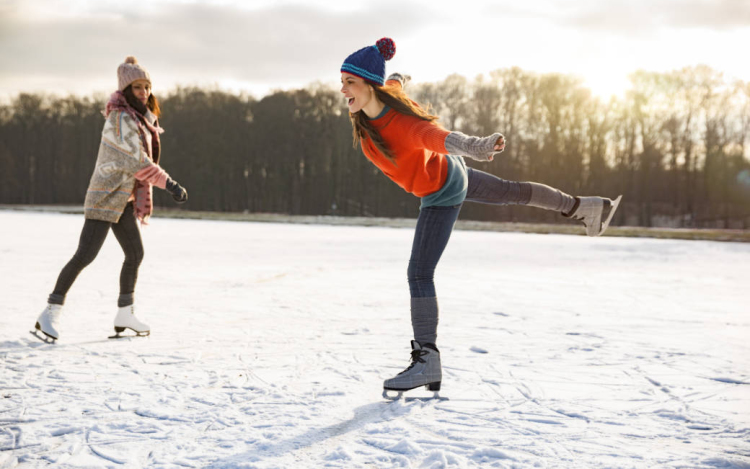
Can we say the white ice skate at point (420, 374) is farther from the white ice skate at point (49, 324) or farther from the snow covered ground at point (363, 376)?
the white ice skate at point (49, 324)

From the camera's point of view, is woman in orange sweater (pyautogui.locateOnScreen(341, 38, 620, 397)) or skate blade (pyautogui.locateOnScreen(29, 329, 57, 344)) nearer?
woman in orange sweater (pyautogui.locateOnScreen(341, 38, 620, 397))

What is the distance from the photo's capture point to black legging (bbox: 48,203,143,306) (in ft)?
11.6

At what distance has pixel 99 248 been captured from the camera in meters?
3.64

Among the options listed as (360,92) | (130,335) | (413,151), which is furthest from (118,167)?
(413,151)

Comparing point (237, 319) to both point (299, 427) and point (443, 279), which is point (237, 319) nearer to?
point (299, 427)

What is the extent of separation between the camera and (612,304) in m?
5.35

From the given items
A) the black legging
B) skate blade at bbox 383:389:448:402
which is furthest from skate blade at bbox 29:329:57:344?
skate blade at bbox 383:389:448:402

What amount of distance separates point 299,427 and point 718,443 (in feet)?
4.94

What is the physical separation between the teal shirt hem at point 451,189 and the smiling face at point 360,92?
1.27ft

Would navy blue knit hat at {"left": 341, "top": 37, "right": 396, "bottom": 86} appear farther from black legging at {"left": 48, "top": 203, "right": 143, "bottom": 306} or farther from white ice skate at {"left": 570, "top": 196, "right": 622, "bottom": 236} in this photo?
black legging at {"left": 48, "top": 203, "right": 143, "bottom": 306}

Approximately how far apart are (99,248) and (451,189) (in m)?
2.22

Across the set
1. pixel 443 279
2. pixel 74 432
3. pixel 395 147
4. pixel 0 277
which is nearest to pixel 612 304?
pixel 443 279

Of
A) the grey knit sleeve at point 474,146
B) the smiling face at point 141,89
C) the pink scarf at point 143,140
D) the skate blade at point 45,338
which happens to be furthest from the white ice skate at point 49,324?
the grey knit sleeve at point 474,146

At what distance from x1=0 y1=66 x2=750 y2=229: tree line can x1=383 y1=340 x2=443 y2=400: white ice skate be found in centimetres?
1926
